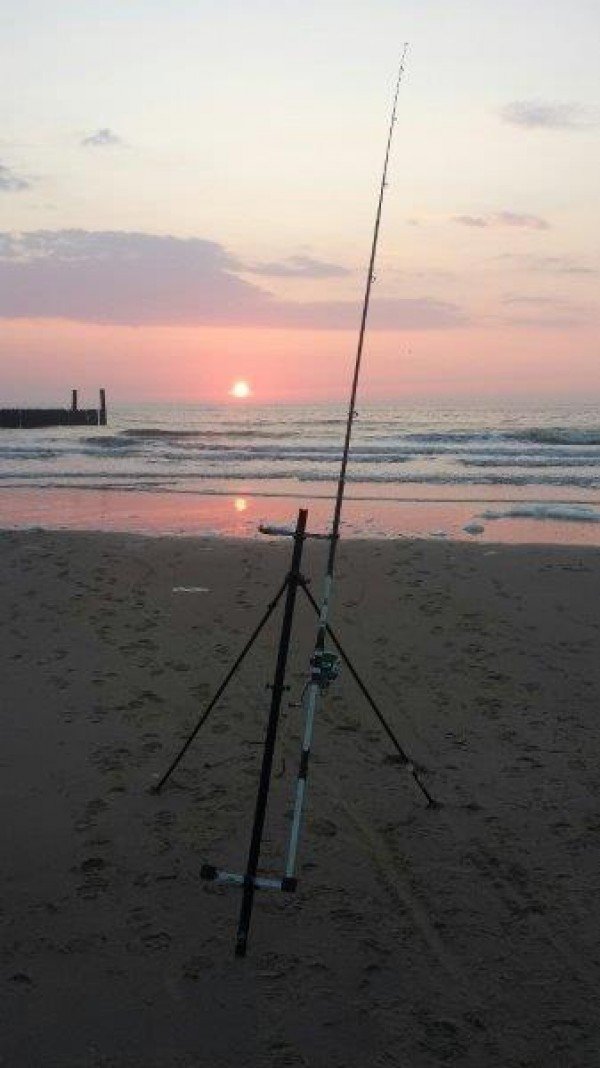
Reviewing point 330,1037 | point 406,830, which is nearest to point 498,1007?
point 330,1037

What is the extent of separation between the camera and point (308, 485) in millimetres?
23516

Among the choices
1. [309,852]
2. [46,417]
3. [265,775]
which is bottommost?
[309,852]

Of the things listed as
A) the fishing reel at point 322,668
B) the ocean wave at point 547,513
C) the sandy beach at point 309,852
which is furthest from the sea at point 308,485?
the fishing reel at point 322,668

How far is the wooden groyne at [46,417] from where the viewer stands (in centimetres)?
5209

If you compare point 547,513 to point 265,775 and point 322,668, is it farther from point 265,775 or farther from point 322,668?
point 265,775

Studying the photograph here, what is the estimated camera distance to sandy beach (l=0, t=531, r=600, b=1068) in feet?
10.2

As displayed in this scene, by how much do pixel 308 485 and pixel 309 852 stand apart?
19.5m

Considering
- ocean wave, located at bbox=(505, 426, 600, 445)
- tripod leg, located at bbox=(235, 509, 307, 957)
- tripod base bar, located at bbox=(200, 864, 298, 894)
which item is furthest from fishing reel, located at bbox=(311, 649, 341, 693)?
ocean wave, located at bbox=(505, 426, 600, 445)

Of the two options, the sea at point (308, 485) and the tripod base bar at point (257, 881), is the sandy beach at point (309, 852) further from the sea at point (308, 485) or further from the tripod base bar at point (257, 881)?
the sea at point (308, 485)

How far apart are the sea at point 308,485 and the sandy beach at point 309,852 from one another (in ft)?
11.0

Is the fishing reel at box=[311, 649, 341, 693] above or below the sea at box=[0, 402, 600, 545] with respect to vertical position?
above

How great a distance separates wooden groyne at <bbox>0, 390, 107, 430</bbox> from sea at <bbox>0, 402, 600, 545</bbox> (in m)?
8.30

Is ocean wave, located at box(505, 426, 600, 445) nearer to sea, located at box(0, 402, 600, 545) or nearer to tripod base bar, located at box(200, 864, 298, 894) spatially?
sea, located at box(0, 402, 600, 545)

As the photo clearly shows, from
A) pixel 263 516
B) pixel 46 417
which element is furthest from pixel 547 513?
pixel 46 417
